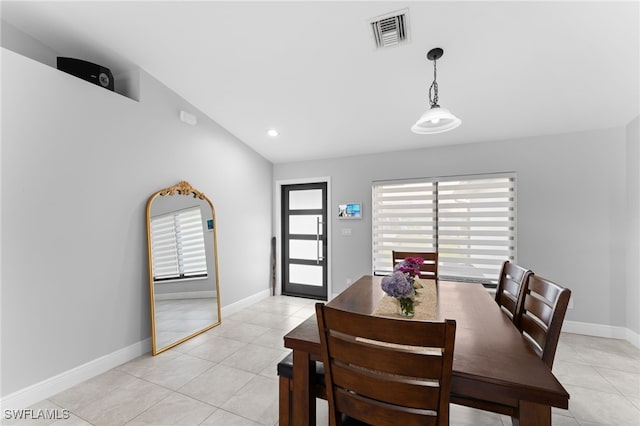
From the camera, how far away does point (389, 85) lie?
2.68 metres

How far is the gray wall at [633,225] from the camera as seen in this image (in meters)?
2.79

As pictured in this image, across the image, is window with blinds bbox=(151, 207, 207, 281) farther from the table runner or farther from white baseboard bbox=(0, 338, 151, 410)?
the table runner

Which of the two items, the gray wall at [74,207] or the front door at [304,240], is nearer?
the gray wall at [74,207]

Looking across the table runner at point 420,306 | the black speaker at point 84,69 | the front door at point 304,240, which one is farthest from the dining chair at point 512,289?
the black speaker at point 84,69

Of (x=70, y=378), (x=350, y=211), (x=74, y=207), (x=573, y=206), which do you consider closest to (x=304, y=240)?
(x=350, y=211)

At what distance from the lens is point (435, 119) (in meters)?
1.86

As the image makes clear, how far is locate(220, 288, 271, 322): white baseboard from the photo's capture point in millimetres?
3771

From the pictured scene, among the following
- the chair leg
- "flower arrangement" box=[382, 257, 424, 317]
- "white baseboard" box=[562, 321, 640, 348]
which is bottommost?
"white baseboard" box=[562, 321, 640, 348]

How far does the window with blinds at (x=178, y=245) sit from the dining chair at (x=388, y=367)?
99.5 inches

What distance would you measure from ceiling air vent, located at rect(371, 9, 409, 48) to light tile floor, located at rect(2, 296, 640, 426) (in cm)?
283

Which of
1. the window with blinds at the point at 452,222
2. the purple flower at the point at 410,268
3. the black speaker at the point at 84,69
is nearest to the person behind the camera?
the purple flower at the point at 410,268

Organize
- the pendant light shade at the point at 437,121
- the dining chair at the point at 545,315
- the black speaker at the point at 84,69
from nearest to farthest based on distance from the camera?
the dining chair at the point at 545,315 < the pendant light shade at the point at 437,121 < the black speaker at the point at 84,69

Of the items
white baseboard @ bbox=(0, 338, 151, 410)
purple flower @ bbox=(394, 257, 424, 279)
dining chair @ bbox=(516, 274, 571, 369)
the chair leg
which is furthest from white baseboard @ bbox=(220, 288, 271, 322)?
dining chair @ bbox=(516, 274, 571, 369)

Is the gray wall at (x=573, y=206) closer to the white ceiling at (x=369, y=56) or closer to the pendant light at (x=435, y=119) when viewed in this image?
the white ceiling at (x=369, y=56)
